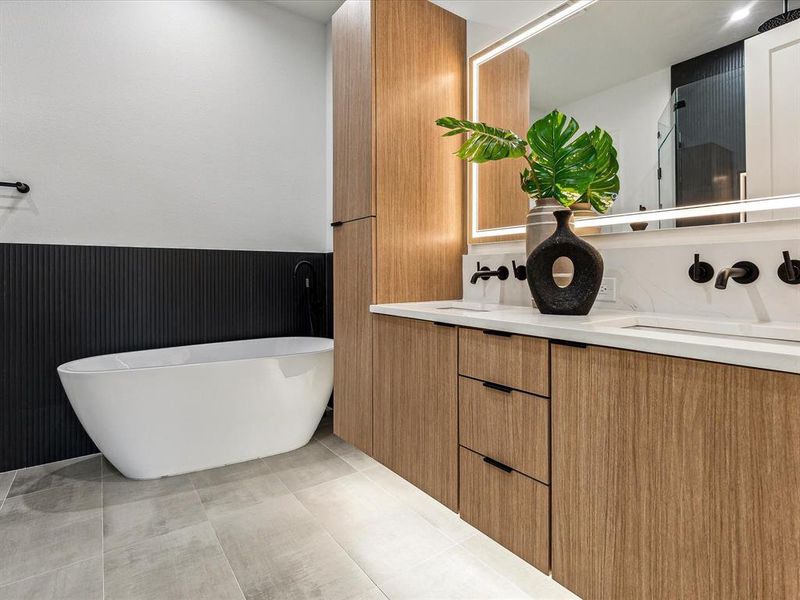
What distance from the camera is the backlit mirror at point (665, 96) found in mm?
1196

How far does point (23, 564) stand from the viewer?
1.54 m

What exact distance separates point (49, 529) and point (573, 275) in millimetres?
2254

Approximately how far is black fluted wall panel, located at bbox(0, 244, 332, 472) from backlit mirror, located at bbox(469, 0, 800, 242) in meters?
1.87

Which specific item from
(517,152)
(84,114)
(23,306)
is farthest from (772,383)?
(84,114)

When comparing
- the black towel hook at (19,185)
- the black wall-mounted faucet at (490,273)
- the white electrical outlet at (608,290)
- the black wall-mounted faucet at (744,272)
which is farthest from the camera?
the black towel hook at (19,185)

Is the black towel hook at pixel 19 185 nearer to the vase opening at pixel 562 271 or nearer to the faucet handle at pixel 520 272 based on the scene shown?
the faucet handle at pixel 520 272

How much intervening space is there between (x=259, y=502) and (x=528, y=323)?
5.12 feet

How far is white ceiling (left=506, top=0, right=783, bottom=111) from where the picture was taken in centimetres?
130

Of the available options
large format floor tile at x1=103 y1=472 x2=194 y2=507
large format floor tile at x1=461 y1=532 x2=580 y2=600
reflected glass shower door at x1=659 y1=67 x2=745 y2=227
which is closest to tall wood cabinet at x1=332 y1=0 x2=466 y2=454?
Answer: large format floor tile at x1=461 y1=532 x2=580 y2=600

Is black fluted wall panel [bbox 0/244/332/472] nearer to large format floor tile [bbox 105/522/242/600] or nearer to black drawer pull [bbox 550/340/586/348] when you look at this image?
large format floor tile [bbox 105/522/242/600]

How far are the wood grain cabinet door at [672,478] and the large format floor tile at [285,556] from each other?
79 cm

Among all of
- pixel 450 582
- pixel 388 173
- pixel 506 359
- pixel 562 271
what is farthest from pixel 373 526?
pixel 388 173

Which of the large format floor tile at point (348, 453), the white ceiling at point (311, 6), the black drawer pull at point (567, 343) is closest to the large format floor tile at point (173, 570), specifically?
the large format floor tile at point (348, 453)

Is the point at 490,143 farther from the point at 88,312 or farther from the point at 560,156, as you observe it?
the point at 88,312
